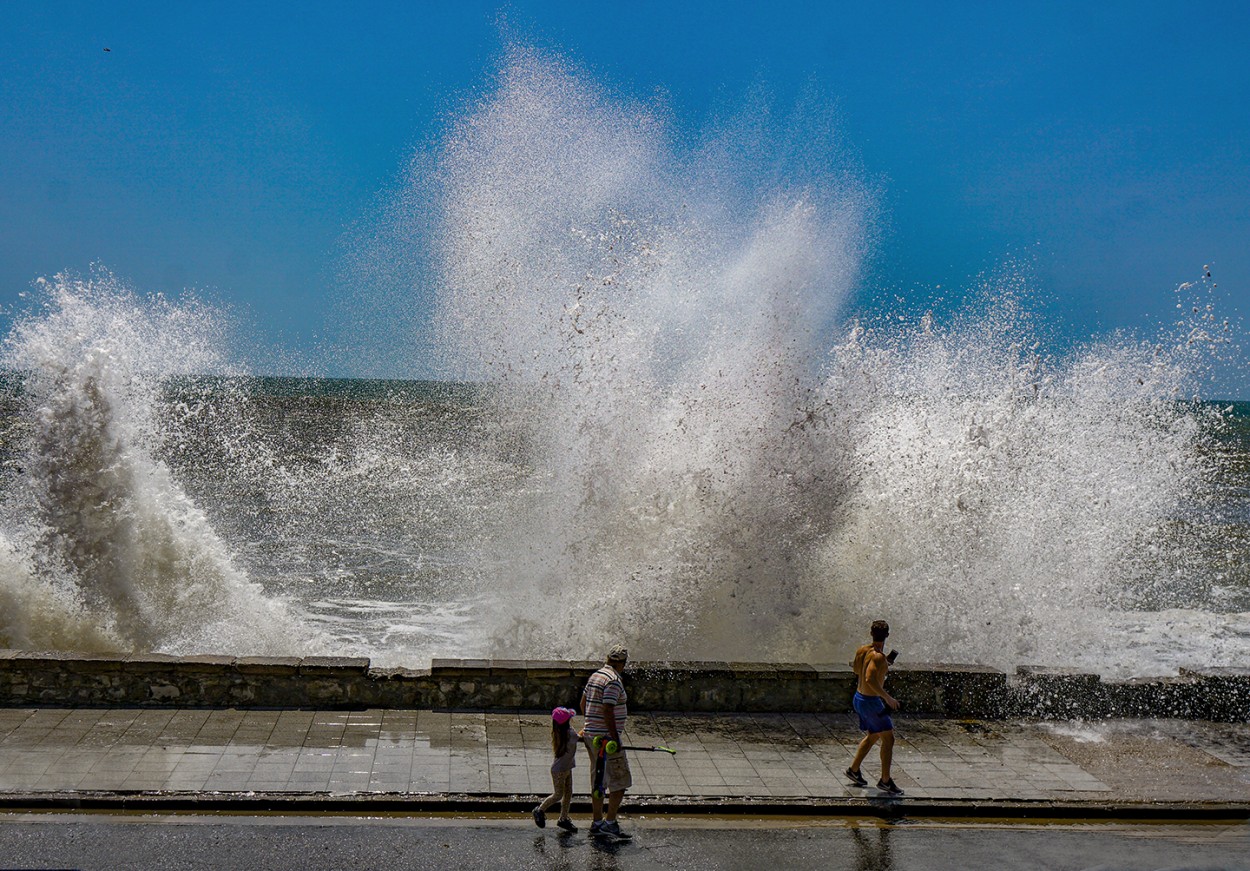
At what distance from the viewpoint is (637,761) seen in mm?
8773

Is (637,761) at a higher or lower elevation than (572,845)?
higher

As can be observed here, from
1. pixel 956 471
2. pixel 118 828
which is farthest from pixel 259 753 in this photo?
pixel 956 471

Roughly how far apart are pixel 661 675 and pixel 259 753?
3739mm

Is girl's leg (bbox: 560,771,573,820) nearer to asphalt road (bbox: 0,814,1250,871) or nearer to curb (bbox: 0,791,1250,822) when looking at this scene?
asphalt road (bbox: 0,814,1250,871)

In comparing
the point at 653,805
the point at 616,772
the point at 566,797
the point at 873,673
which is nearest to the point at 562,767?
the point at 566,797

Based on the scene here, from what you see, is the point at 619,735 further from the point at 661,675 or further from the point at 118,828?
the point at 118,828

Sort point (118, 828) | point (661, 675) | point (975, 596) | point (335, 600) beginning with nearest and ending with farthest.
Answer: point (118, 828) < point (661, 675) < point (975, 596) < point (335, 600)

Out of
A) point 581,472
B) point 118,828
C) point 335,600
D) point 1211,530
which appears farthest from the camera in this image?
point 1211,530

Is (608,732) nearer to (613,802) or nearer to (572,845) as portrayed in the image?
(613,802)

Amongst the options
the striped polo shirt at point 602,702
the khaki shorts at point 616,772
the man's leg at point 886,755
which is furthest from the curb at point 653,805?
the striped polo shirt at point 602,702

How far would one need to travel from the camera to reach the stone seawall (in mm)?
9445

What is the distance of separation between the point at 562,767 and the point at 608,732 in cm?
42

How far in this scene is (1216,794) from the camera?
878 cm

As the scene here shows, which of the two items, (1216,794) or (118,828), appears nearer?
(118,828)
